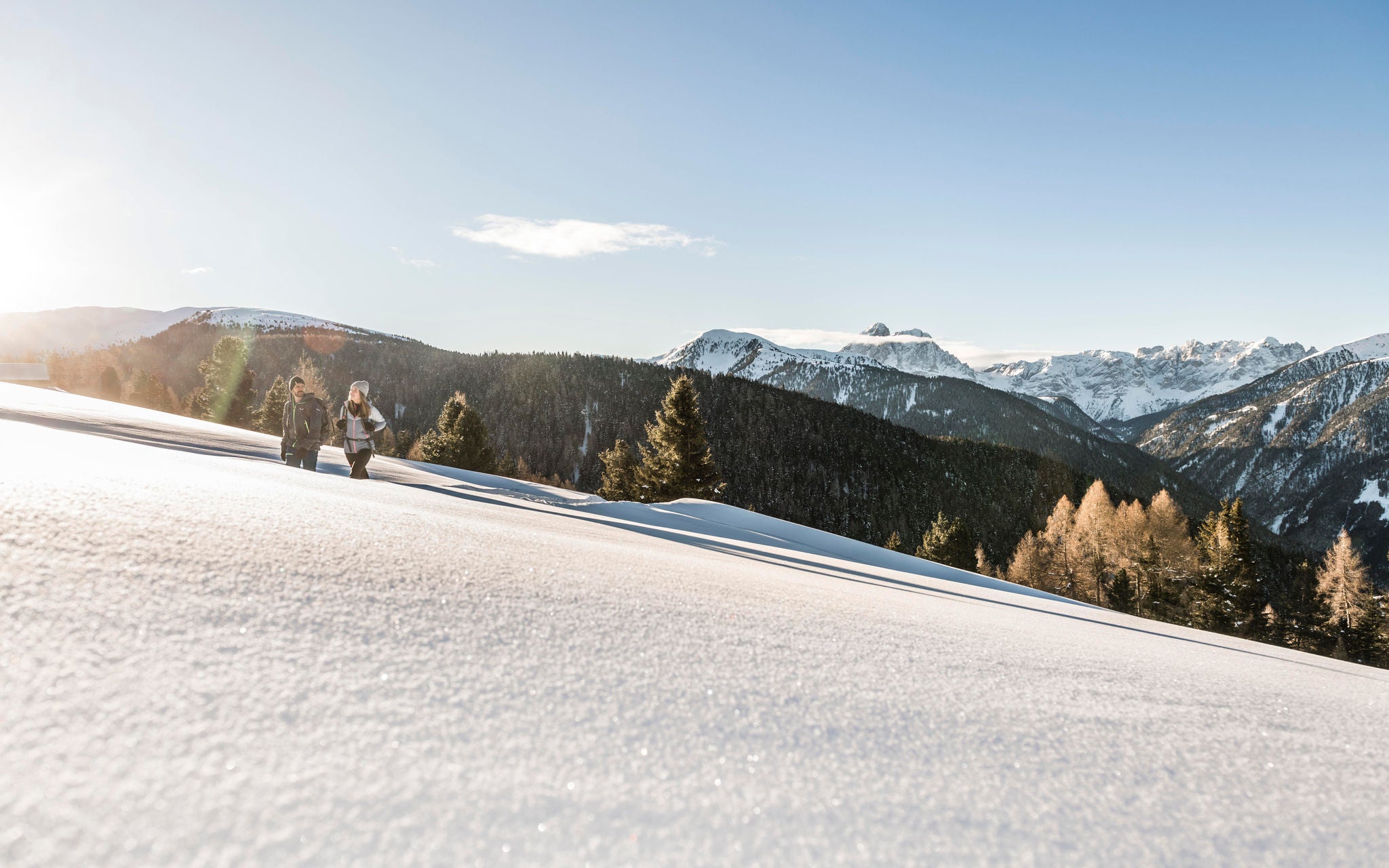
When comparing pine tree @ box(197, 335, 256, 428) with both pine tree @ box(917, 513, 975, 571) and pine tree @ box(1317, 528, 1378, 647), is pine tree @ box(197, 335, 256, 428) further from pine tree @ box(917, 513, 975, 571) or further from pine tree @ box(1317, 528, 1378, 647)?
pine tree @ box(1317, 528, 1378, 647)

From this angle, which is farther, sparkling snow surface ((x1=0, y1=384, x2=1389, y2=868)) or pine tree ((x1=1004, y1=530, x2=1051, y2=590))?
pine tree ((x1=1004, y1=530, x2=1051, y2=590))

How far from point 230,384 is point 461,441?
2169 centimetres

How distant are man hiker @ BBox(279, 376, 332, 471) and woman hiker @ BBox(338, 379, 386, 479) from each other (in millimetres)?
532

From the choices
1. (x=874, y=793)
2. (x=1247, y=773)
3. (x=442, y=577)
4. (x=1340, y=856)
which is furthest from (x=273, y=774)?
(x=1247, y=773)

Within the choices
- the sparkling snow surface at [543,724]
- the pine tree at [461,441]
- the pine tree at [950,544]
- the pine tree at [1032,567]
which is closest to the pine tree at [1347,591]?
the pine tree at [1032,567]

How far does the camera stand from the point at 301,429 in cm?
927

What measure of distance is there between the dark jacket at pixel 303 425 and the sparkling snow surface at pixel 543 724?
7.21 metres

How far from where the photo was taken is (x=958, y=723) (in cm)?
166

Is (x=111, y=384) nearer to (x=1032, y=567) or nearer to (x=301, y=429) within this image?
(x=301, y=429)

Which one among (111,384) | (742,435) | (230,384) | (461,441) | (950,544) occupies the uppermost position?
(742,435)

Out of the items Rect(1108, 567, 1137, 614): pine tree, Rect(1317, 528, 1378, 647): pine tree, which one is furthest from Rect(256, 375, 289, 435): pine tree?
Rect(1317, 528, 1378, 647): pine tree

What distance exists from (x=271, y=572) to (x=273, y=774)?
3.52 ft

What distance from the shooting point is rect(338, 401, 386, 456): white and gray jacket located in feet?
29.6

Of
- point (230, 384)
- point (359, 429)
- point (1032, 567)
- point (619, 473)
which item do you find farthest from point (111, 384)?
point (1032, 567)
